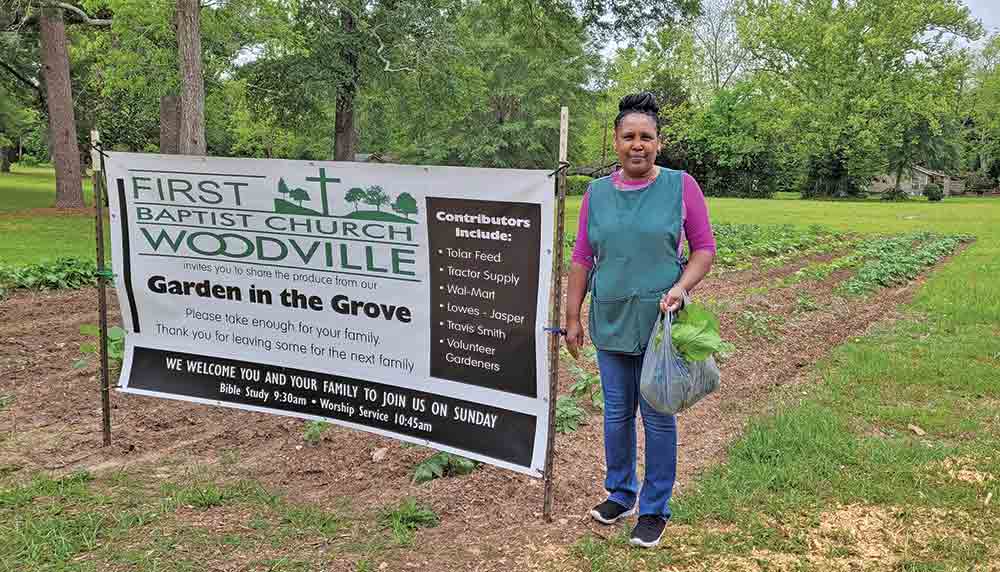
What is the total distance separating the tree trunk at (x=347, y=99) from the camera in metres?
24.1

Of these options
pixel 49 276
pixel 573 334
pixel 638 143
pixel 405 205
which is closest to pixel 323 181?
pixel 405 205

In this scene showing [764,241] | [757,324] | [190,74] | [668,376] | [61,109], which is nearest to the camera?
[668,376]

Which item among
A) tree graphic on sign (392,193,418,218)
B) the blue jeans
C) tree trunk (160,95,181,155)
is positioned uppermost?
tree trunk (160,95,181,155)

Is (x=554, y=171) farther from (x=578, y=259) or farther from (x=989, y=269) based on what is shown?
(x=989, y=269)

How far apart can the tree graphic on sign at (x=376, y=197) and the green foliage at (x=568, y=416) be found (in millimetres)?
2031

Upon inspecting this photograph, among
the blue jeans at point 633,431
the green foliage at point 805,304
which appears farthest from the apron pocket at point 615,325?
the green foliage at point 805,304

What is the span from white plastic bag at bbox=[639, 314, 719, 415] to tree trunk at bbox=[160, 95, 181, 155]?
22.7m

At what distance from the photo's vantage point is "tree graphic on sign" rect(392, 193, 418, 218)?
12.5 ft

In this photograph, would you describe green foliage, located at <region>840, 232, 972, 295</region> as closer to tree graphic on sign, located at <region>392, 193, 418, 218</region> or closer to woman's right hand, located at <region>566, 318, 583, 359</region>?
woman's right hand, located at <region>566, 318, 583, 359</region>

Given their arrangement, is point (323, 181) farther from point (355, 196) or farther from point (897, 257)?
point (897, 257)

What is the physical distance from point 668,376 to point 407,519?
153 cm

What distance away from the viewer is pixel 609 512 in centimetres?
368

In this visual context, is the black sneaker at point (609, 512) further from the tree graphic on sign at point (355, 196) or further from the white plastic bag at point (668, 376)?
the tree graphic on sign at point (355, 196)

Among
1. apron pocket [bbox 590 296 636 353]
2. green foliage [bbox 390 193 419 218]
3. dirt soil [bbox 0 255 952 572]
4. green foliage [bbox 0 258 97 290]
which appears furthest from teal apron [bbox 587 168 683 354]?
green foliage [bbox 0 258 97 290]
